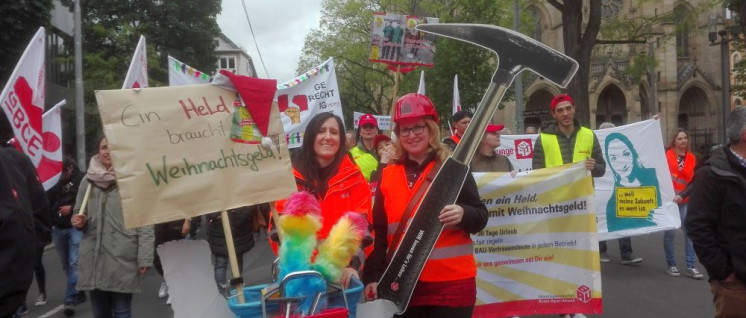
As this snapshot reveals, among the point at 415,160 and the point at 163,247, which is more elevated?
the point at 415,160

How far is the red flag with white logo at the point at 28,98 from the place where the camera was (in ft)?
19.1

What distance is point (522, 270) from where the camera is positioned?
5.57 meters

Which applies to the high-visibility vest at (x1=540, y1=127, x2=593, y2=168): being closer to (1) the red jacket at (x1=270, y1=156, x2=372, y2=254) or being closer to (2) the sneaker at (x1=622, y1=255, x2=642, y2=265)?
(1) the red jacket at (x1=270, y1=156, x2=372, y2=254)

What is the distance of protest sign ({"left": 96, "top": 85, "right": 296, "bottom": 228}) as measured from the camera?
3197 millimetres

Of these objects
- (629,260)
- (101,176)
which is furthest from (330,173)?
(629,260)

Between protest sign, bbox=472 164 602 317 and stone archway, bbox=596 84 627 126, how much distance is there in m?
46.7

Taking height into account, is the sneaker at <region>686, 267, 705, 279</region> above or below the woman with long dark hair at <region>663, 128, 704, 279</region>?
below

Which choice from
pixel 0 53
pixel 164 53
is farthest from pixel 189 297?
pixel 164 53

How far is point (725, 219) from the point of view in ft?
12.2

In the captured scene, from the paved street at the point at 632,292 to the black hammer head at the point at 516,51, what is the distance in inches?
164

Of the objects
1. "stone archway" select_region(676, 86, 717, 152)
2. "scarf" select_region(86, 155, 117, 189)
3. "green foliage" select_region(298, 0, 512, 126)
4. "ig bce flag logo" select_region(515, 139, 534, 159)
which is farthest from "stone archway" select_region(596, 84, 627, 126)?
"scarf" select_region(86, 155, 117, 189)

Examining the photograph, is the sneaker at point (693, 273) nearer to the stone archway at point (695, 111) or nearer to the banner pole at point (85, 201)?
the banner pole at point (85, 201)

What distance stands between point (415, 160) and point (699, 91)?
2150 inches

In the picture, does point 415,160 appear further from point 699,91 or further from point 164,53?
point 699,91
